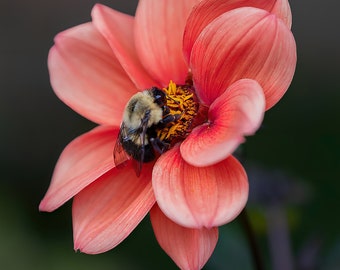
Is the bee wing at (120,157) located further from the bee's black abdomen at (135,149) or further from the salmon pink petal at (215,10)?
the salmon pink petal at (215,10)

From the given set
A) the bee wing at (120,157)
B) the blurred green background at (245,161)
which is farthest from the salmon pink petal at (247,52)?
the blurred green background at (245,161)

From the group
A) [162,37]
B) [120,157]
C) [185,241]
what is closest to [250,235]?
[185,241]

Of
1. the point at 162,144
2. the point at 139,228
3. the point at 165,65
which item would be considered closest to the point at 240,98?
the point at 162,144

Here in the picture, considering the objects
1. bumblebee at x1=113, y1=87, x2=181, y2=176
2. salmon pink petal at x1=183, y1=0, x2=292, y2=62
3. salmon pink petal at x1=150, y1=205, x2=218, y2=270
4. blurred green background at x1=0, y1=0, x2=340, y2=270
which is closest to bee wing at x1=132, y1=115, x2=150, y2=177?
bumblebee at x1=113, y1=87, x2=181, y2=176

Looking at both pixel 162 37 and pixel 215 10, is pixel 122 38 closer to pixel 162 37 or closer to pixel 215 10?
pixel 162 37

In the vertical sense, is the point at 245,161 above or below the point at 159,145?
below

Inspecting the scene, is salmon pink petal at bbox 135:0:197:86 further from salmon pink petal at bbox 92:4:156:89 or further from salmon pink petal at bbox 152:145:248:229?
salmon pink petal at bbox 152:145:248:229

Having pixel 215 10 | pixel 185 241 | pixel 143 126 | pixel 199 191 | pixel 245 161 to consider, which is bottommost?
pixel 245 161
